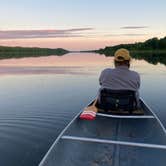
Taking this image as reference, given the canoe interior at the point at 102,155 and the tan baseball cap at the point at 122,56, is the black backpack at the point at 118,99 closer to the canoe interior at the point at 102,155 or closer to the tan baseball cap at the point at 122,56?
the tan baseball cap at the point at 122,56

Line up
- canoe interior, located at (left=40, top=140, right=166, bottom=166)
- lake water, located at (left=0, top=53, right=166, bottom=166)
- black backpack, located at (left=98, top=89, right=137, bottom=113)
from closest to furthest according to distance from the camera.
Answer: canoe interior, located at (left=40, top=140, right=166, bottom=166) < black backpack, located at (left=98, top=89, right=137, bottom=113) < lake water, located at (left=0, top=53, right=166, bottom=166)

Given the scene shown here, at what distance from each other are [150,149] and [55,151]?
2092 mm

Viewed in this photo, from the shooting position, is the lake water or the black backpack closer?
the black backpack

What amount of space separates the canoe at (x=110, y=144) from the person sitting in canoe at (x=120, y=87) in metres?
0.33

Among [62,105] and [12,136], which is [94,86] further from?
[12,136]

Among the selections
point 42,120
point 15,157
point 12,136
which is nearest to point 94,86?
point 42,120

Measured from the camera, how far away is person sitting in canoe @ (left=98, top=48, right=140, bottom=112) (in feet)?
29.3

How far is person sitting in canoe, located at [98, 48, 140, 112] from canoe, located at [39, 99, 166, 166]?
328 mm

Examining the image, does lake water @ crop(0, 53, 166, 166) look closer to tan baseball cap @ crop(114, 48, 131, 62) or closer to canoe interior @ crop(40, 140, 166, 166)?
canoe interior @ crop(40, 140, 166, 166)

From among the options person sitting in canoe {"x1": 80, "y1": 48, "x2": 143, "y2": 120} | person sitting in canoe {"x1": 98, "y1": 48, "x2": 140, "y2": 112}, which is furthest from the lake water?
person sitting in canoe {"x1": 98, "y1": 48, "x2": 140, "y2": 112}

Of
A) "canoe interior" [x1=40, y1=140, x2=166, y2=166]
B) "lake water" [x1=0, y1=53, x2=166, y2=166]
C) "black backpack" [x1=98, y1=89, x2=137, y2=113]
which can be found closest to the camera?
"canoe interior" [x1=40, y1=140, x2=166, y2=166]

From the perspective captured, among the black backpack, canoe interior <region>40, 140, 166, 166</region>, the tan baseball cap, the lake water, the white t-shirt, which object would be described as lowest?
the lake water

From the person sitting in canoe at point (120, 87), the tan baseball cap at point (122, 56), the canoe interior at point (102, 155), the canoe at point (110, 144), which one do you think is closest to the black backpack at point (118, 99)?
the person sitting in canoe at point (120, 87)

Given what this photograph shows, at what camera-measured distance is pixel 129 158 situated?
7340 mm
